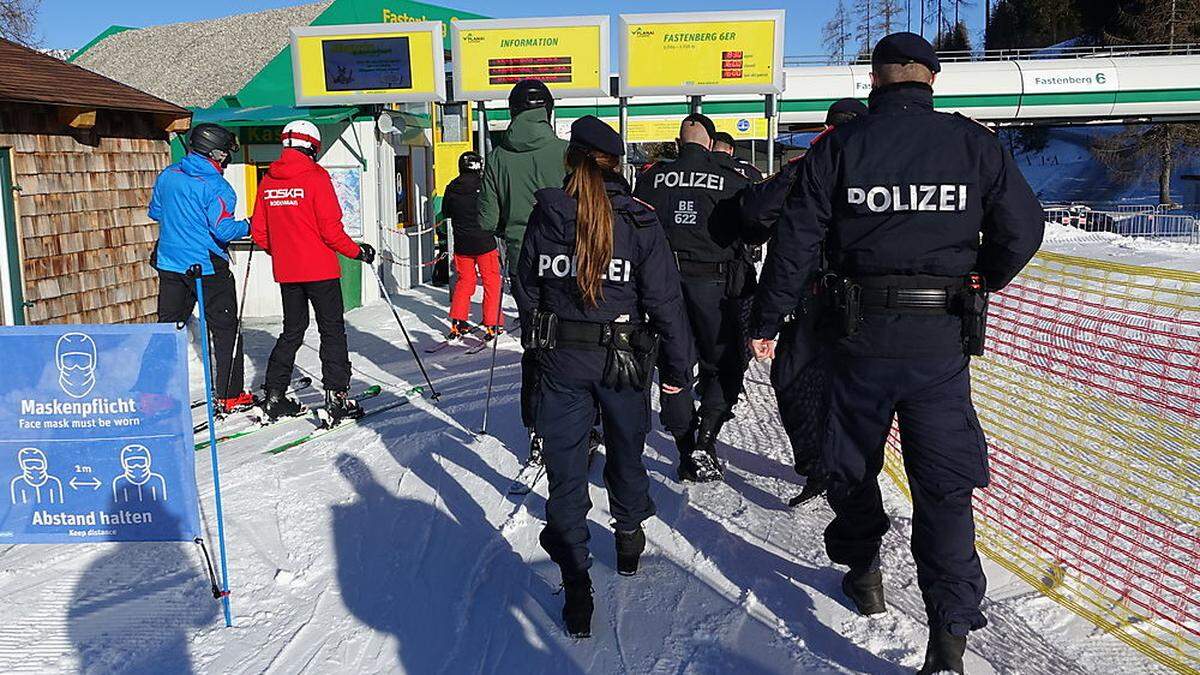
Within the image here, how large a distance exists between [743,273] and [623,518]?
1.76 m

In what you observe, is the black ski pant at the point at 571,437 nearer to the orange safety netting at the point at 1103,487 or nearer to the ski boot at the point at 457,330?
the orange safety netting at the point at 1103,487

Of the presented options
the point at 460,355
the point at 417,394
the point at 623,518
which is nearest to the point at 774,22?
the point at 460,355

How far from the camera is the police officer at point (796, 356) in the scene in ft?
11.5

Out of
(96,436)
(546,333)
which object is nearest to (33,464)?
(96,436)

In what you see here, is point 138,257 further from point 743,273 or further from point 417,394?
point 743,273

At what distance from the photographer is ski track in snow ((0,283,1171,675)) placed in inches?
138

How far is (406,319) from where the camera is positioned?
1179 cm

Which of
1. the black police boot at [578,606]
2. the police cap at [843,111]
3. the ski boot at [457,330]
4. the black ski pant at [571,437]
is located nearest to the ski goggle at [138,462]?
the black ski pant at [571,437]

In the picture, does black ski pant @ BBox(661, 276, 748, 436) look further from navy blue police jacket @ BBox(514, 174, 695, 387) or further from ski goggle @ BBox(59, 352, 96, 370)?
ski goggle @ BBox(59, 352, 96, 370)

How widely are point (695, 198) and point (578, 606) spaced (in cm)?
235

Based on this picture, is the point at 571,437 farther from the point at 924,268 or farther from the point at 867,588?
the point at 924,268

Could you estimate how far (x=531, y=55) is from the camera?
11.9 metres

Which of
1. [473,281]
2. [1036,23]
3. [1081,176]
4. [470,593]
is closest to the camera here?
[470,593]

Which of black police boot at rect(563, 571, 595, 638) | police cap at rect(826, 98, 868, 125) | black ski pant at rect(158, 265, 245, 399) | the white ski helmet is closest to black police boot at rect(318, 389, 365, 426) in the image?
black ski pant at rect(158, 265, 245, 399)
